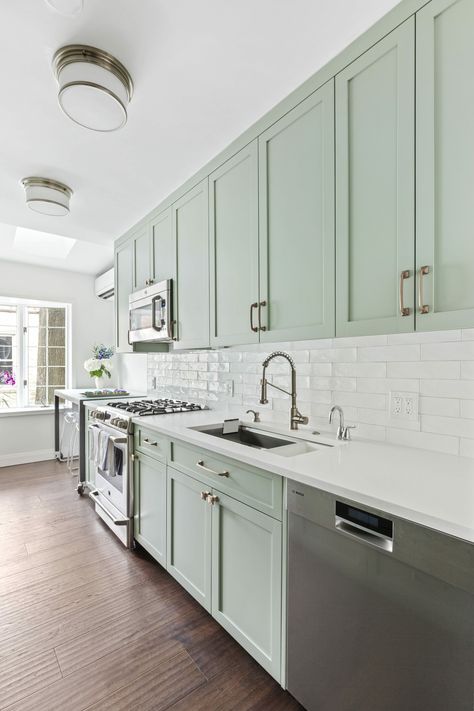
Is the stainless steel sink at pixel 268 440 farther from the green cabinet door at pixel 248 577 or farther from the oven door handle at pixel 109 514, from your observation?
the oven door handle at pixel 109 514

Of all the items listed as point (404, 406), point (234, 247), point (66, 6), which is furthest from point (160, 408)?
point (66, 6)

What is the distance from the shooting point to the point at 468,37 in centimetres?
101

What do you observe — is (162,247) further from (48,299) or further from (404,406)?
(48,299)

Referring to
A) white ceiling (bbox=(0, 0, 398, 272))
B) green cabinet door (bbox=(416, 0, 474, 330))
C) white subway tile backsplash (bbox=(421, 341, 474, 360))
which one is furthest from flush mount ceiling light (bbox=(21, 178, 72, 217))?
white subway tile backsplash (bbox=(421, 341, 474, 360))

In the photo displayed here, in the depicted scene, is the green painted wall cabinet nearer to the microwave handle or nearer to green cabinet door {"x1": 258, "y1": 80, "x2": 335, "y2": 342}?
green cabinet door {"x1": 258, "y1": 80, "x2": 335, "y2": 342}

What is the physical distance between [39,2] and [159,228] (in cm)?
150

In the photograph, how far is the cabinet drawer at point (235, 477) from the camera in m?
1.30

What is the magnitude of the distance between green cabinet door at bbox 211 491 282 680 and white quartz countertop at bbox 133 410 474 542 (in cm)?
23

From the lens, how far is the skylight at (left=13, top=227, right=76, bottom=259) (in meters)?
3.75

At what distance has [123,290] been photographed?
3146 mm

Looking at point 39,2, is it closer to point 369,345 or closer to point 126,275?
point 369,345

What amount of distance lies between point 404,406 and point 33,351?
15.4ft

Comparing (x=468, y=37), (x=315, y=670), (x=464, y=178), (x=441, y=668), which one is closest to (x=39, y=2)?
(x=468, y=37)

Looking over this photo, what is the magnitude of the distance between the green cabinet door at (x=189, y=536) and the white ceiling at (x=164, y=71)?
1.74 m
